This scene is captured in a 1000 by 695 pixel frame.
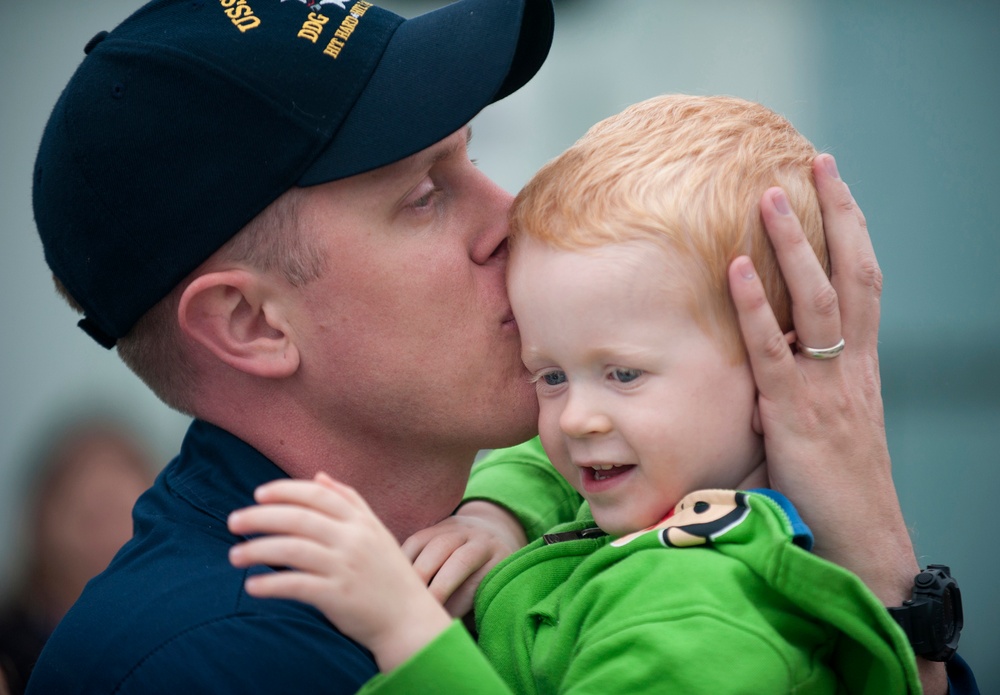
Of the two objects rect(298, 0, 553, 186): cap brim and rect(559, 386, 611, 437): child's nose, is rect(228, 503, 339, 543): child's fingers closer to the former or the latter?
rect(559, 386, 611, 437): child's nose

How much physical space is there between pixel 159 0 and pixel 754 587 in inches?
56.7

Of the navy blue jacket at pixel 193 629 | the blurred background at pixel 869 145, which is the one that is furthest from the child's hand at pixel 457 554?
the blurred background at pixel 869 145

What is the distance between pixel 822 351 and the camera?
68.1 inches

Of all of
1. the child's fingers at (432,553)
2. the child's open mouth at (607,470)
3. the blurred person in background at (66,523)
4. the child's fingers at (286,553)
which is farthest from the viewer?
the blurred person in background at (66,523)

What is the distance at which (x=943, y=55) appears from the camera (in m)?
4.24

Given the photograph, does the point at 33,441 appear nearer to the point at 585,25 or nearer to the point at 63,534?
the point at 63,534

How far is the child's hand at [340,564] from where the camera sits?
4.34 ft

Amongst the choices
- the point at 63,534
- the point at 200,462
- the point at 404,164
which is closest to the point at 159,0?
the point at 404,164

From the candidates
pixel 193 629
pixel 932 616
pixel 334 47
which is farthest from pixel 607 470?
pixel 334 47

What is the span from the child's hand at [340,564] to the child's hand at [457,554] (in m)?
0.38

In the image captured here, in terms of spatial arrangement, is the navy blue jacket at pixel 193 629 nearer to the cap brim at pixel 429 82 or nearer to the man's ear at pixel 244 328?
the man's ear at pixel 244 328

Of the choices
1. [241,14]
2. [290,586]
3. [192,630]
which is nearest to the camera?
[290,586]

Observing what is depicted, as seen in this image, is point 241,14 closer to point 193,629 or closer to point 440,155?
point 440,155

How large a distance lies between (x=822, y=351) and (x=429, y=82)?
32.3 inches
